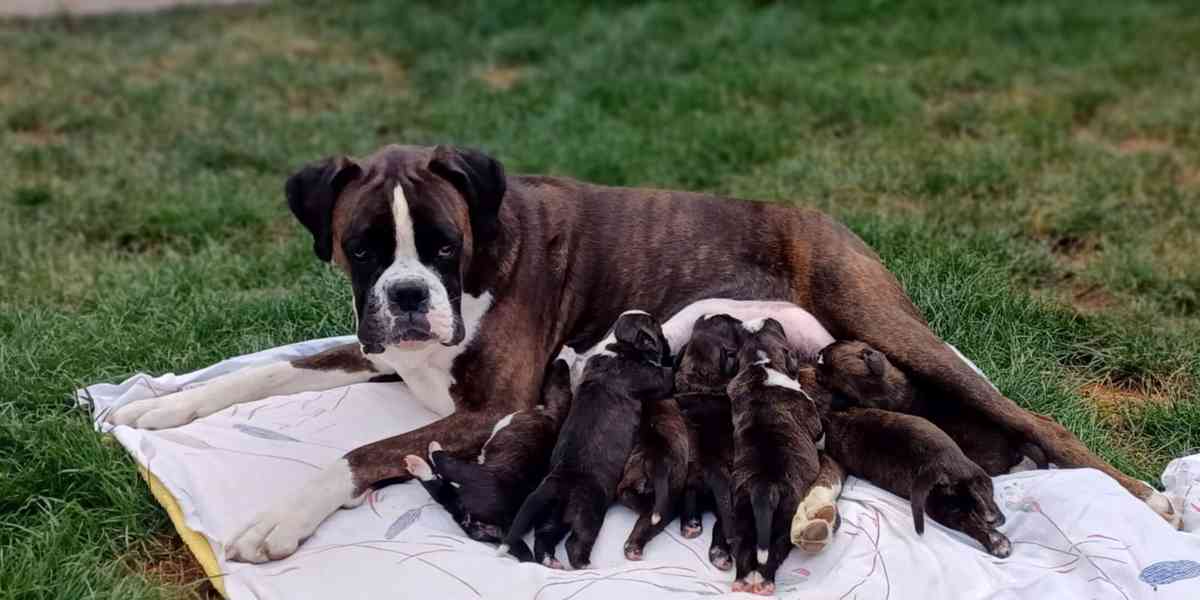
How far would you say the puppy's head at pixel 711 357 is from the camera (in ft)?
13.6

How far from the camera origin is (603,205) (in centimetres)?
456

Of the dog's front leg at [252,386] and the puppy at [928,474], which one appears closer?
the puppy at [928,474]

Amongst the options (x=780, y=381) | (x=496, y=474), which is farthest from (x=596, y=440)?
(x=780, y=381)

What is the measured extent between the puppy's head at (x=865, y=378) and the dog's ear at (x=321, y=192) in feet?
5.81

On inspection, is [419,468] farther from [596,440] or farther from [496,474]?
[596,440]

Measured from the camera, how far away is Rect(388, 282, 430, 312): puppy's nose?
3.65 meters

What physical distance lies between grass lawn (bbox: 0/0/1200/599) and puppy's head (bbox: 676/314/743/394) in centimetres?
113

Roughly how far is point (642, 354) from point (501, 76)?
6116 millimetres

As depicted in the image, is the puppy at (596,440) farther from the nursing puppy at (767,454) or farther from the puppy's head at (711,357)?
the nursing puppy at (767,454)

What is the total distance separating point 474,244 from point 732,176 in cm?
341

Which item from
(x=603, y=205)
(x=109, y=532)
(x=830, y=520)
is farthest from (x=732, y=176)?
(x=109, y=532)

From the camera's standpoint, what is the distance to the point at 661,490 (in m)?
3.48

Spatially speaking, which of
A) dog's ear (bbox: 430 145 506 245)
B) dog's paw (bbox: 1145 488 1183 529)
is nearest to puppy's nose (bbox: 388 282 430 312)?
dog's ear (bbox: 430 145 506 245)

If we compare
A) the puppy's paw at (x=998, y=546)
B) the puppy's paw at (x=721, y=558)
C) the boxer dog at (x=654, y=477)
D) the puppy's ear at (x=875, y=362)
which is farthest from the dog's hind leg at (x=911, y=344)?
the puppy's paw at (x=721, y=558)
